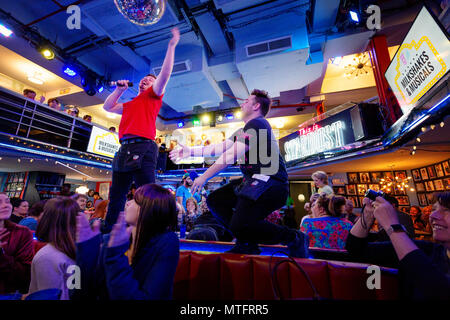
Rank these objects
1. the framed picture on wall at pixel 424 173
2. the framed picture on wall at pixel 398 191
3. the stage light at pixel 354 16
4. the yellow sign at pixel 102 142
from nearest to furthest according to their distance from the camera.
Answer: the stage light at pixel 354 16 → the framed picture on wall at pixel 424 173 → the yellow sign at pixel 102 142 → the framed picture on wall at pixel 398 191

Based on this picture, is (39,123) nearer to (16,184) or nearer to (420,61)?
(16,184)

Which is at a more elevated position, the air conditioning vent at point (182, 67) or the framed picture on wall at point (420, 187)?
the air conditioning vent at point (182, 67)

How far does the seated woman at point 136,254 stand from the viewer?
880 mm

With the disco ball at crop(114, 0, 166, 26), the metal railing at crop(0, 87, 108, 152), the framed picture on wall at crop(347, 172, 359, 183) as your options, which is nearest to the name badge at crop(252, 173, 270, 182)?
the disco ball at crop(114, 0, 166, 26)

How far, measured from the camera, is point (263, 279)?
1499 millimetres

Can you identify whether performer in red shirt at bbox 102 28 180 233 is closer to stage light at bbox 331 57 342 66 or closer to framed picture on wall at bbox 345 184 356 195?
stage light at bbox 331 57 342 66

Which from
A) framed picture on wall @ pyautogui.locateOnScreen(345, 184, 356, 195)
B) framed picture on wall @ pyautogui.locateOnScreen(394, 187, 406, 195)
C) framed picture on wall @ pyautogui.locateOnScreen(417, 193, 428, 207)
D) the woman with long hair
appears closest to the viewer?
the woman with long hair

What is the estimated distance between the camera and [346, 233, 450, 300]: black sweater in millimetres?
862

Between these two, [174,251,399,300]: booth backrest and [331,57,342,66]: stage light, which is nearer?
[174,251,399,300]: booth backrest

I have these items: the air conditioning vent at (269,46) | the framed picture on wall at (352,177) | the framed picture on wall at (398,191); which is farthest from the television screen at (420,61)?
the framed picture on wall at (398,191)

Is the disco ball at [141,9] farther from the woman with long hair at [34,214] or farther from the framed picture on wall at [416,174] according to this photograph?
the framed picture on wall at [416,174]

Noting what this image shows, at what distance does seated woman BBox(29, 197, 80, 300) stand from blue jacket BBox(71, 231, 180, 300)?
0.16 metres

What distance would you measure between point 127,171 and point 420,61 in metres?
4.79
